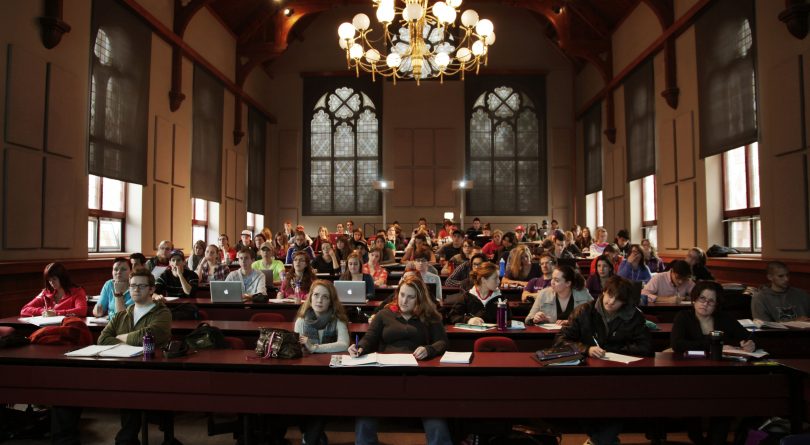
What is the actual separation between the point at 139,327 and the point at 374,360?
177 cm

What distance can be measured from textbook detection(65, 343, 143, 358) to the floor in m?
0.84

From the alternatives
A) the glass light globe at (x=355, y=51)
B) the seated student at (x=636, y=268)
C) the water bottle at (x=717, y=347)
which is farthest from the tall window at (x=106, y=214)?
the water bottle at (x=717, y=347)

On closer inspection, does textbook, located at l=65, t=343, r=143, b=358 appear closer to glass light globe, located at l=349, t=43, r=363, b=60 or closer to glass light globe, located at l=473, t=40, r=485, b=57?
glass light globe, located at l=349, t=43, r=363, b=60

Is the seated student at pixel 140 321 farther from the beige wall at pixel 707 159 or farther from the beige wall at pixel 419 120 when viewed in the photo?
the beige wall at pixel 419 120

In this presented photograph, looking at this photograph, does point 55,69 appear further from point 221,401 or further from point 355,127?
point 355,127

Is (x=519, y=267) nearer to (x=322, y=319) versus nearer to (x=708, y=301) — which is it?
(x=708, y=301)

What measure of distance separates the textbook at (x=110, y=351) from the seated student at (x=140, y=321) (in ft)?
0.54

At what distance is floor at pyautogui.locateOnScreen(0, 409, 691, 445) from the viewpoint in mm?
4055

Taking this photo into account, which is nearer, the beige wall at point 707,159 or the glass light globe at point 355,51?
the beige wall at point 707,159

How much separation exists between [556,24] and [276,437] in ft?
40.6

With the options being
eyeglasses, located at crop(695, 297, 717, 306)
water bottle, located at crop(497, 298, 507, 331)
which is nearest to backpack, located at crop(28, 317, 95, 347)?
water bottle, located at crop(497, 298, 507, 331)

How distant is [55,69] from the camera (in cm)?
770

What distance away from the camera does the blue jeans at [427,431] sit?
328cm

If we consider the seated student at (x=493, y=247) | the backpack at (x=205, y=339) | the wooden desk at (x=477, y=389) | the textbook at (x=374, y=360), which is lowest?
the wooden desk at (x=477, y=389)
